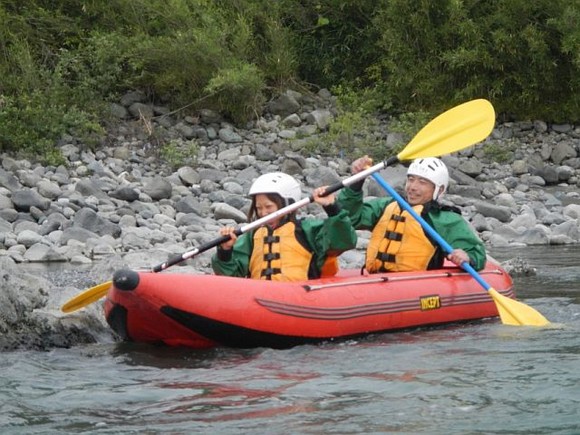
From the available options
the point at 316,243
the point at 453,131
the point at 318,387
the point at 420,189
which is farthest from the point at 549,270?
the point at 318,387

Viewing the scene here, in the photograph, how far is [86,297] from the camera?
6.51 meters

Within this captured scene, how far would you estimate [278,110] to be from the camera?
16.1 metres

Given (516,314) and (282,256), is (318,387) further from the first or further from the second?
(516,314)

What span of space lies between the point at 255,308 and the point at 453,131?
2.25 meters

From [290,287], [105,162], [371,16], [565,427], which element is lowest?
[565,427]

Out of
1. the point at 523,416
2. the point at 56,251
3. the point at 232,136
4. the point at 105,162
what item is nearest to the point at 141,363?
the point at 523,416

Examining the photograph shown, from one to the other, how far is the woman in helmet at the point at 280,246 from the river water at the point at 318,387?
0.53m

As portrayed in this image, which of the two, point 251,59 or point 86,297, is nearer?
point 86,297

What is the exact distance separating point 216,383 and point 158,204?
7060mm

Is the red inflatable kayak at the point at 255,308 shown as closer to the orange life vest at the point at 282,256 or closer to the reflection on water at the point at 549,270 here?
the orange life vest at the point at 282,256

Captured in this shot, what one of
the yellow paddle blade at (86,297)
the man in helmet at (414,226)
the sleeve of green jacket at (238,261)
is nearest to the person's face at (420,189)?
the man in helmet at (414,226)

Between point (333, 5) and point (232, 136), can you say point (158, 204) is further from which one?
point (333, 5)

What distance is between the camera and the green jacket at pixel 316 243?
6.41m

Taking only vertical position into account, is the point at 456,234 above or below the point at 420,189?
below
